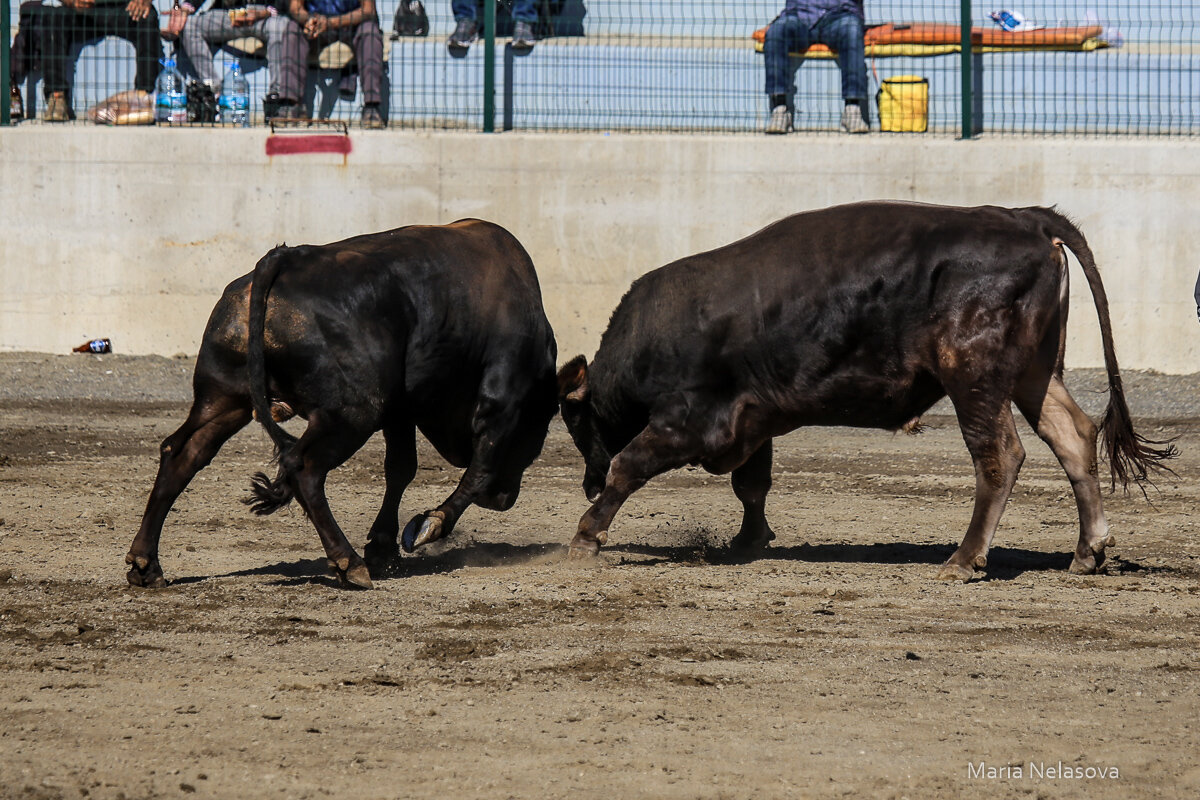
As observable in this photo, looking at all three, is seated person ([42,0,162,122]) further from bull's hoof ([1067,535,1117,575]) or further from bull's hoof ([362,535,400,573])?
bull's hoof ([1067,535,1117,575])

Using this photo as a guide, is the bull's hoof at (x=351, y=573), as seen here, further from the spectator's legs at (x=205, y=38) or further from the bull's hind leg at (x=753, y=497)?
the spectator's legs at (x=205, y=38)

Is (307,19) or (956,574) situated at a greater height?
(307,19)

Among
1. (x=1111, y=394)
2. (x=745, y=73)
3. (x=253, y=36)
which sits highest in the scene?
(x=253, y=36)

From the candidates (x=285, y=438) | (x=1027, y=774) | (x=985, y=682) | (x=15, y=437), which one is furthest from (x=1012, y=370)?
(x=15, y=437)

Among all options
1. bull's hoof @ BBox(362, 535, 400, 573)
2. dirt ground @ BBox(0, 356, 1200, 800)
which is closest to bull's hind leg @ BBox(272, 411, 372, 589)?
dirt ground @ BBox(0, 356, 1200, 800)

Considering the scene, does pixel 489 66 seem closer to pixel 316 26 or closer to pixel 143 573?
pixel 316 26

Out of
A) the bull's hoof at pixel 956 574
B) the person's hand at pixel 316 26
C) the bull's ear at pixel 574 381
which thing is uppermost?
the person's hand at pixel 316 26

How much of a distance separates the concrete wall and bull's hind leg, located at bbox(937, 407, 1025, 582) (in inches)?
284

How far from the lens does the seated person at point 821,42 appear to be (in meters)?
14.0

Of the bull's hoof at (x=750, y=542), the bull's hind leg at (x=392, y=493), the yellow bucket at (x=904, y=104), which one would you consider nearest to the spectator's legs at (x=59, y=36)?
the yellow bucket at (x=904, y=104)

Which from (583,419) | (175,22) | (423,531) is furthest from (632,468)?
(175,22)

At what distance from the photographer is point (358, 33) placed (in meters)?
14.4

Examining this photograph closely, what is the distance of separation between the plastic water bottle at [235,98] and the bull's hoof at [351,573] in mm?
8818

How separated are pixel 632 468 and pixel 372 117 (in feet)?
26.7
